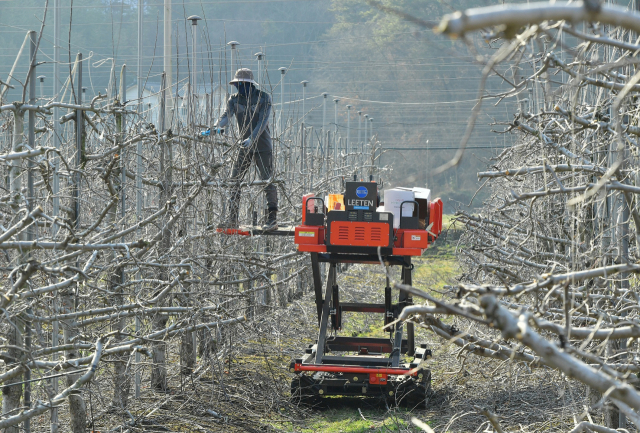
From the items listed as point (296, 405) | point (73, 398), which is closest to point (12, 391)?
point (73, 398)

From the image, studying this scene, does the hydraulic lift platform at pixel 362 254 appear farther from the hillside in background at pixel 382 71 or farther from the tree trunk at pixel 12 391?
the hillside in background at pixel 382 71

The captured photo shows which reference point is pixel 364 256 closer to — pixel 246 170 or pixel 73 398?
pixel 246 170

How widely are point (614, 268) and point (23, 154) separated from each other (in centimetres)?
252

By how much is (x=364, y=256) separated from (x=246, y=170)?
4.97 feet

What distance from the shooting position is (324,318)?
7.59 metres

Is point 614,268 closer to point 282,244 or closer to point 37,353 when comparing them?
point 37,353

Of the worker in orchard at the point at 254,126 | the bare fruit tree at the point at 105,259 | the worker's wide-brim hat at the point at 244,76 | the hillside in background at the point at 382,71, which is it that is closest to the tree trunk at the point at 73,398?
the bare fruit tree at the point at 105,259

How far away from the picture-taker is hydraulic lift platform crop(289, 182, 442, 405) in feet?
22.1

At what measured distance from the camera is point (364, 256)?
724 centimetres

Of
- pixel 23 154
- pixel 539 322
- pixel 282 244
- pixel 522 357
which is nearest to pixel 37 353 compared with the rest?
pixel 23 154

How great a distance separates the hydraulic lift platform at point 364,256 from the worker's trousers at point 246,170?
2.33ft

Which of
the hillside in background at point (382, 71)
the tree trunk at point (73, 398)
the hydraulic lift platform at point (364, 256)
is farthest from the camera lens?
the hillside in background at point (382, 71)

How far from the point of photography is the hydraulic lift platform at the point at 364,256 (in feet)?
22.1

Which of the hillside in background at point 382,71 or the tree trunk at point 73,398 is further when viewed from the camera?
the hillside in background at point 382,71
